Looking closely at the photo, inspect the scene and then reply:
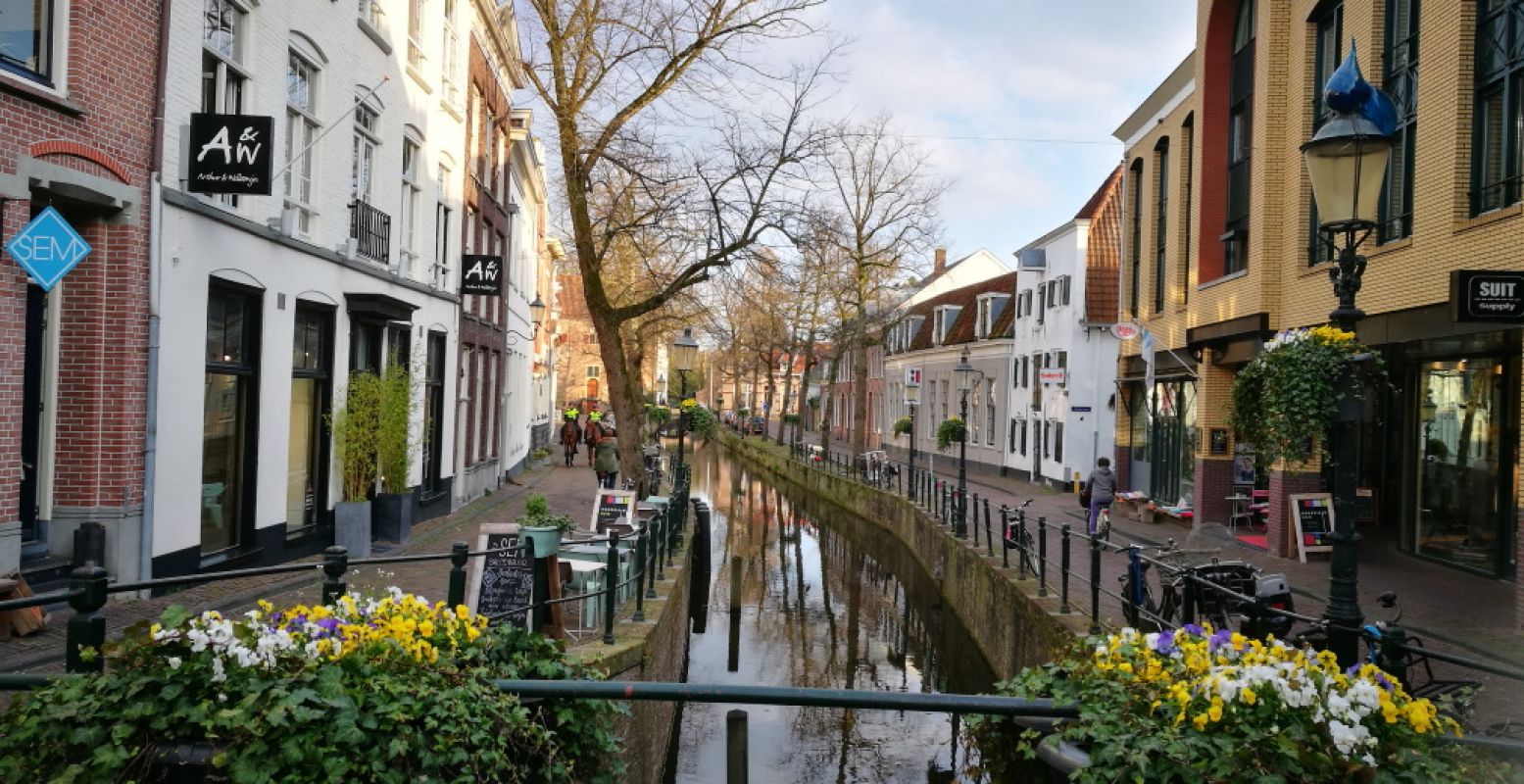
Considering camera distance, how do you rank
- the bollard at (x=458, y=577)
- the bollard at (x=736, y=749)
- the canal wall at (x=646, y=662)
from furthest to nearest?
the canal wall at (x=646, y=662)
the bollard at (x=458, y=577)
the bollard at (x=736, y=749)

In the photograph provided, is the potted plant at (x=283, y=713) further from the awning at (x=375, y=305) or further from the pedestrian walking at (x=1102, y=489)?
the pedestrian walking at (x=1102, y=489)

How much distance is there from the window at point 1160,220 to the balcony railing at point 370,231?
50.3ft

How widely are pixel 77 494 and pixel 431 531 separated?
8079 mm

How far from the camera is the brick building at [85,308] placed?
8.89m

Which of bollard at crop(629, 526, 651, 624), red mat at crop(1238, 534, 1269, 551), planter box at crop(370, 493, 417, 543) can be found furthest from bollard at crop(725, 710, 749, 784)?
red mat at crop(1238, 534, 1269, 551)

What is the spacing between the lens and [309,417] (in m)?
14.5

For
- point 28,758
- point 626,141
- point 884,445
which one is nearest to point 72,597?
point 28,758

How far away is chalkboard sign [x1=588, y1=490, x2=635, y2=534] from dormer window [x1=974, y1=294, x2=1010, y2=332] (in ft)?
90.3

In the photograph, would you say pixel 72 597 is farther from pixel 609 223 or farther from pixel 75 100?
pixel 609 223

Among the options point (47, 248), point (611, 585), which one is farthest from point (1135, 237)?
point (47, 248)

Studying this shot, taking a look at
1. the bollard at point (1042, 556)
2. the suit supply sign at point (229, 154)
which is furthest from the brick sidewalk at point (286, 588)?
the bollard at point (1042, 556)

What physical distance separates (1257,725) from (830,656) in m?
13.1

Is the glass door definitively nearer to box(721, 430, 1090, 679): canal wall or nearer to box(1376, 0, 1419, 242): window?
box(1376, 0, 1419, 242): window

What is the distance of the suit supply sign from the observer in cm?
1031
